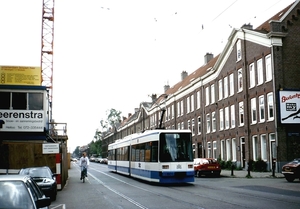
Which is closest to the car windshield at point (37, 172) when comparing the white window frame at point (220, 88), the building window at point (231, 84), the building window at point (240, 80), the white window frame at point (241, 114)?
the white window frame at point (241, 114)

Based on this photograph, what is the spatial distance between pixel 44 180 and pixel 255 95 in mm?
26298

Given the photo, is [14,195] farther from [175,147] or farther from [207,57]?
[207,57]

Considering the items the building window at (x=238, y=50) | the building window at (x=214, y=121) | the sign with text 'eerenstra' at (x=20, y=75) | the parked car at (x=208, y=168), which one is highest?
the building window at (x=238, y=50)

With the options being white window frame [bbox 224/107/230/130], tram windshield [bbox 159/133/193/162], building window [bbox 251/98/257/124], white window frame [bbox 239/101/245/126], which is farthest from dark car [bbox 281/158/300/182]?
white window frame [bbox 224/107/230/130]

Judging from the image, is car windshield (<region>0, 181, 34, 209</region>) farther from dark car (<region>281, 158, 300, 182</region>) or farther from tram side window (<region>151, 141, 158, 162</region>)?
dark car (<region>281, 158, 300, 182</region>)

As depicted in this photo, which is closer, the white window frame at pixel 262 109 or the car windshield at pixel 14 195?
the car windshield at pixel 14 195

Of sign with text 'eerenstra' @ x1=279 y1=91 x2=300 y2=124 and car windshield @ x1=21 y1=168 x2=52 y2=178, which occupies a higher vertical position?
sign with text 'eerenstra' @ x1=279 y1=91 x2=300 y2=124

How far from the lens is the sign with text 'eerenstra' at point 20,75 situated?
34375mm

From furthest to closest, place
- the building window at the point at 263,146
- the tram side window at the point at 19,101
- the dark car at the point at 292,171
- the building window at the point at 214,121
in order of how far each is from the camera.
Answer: the building window at the point at 214,121 → the building window at the point at 263,146 → the tram side window at the point at 19,101 → the dark car at the point at 292,171

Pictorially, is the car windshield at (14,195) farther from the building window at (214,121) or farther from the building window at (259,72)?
the building window at (214,121)

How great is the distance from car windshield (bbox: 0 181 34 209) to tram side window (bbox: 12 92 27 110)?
22.0 m

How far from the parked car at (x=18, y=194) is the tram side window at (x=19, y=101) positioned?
21.8 metres

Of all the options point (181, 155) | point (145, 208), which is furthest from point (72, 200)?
point (181, 155)

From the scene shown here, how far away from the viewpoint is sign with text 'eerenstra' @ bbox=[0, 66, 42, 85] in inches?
1353
